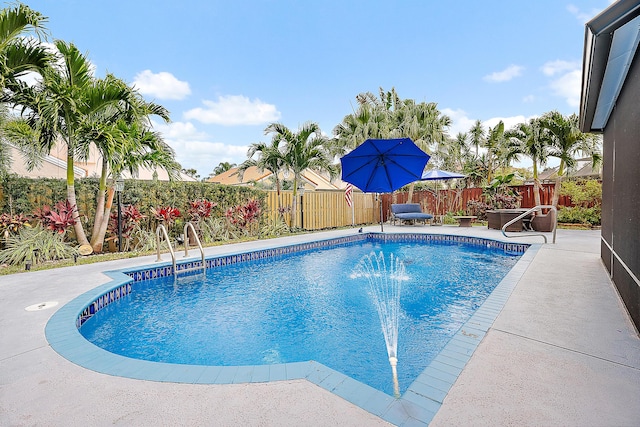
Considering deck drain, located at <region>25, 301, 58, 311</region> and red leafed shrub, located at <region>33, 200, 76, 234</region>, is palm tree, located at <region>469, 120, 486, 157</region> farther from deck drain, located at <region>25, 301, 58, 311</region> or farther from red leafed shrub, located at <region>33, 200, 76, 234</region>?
deck drain, located at <region>25, 301, 58, 311</region>

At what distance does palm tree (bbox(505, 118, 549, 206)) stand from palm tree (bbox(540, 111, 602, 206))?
25cm

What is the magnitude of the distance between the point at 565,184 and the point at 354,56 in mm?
10854

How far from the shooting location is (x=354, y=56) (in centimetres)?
1550

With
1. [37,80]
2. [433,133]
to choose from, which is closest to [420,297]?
[37,80]

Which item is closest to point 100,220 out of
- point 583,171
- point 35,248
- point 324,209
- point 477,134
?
point 35,248

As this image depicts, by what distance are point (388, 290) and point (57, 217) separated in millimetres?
6999

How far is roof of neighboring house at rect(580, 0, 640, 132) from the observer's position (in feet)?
7.57

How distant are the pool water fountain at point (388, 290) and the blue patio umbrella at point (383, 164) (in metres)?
2.19

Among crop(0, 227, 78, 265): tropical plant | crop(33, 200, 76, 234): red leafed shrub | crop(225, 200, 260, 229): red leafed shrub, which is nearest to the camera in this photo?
crop(0, 227, 78, 265): tropical plant

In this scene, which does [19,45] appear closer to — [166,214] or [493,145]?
[166,214]

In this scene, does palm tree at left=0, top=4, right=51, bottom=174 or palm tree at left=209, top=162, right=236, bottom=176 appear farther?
palm tree at left=209, top=162, right=236, bottom=176

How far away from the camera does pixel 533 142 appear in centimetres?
1320

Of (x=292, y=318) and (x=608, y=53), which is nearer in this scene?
(x=608, y=53)

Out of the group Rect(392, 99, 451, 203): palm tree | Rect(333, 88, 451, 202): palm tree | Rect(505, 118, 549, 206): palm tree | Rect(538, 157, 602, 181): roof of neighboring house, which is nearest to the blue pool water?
Rect(505, 118, 549, 206): palm tree
